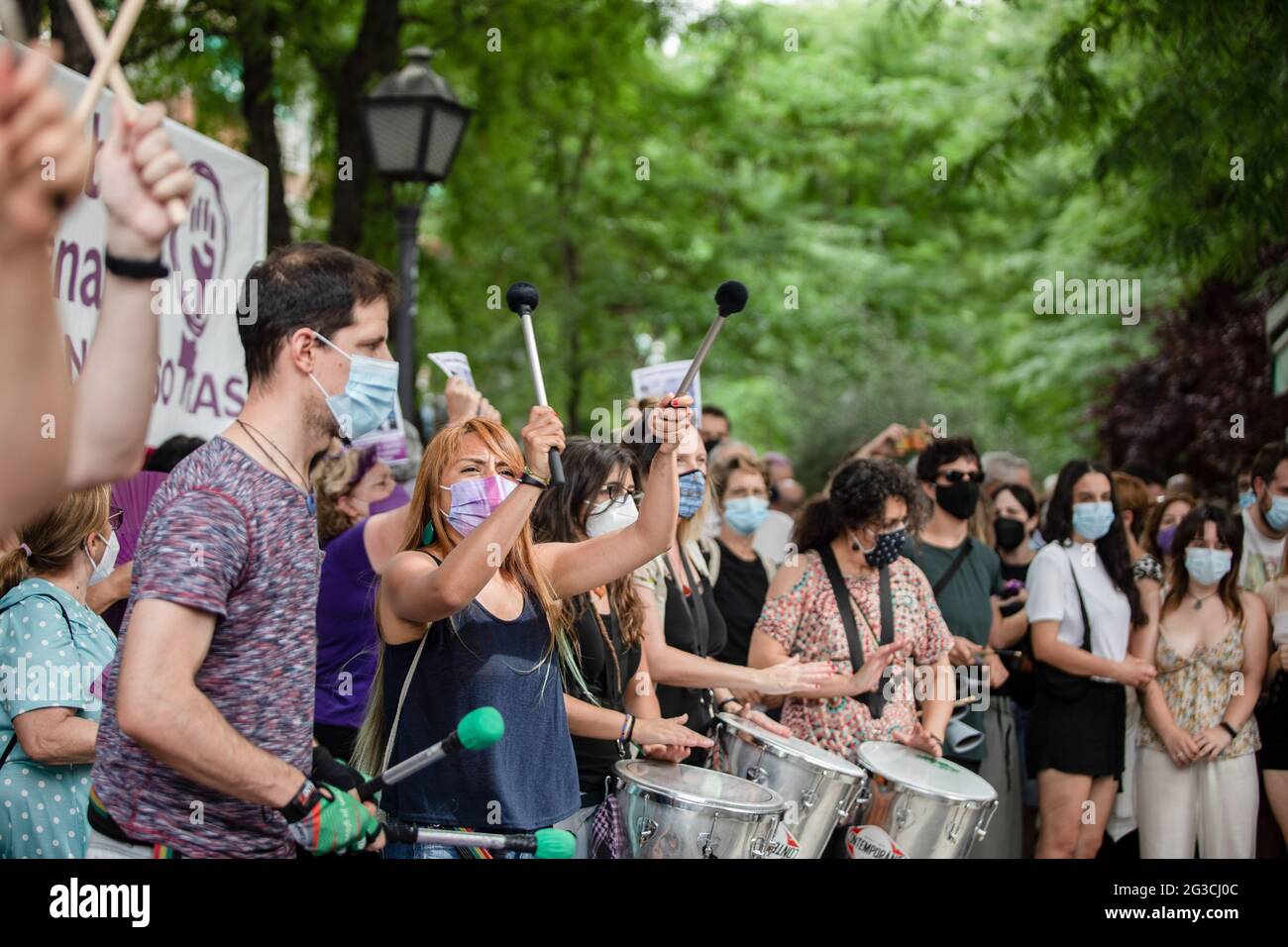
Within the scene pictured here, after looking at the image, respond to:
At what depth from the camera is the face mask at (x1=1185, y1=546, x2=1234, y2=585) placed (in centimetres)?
664

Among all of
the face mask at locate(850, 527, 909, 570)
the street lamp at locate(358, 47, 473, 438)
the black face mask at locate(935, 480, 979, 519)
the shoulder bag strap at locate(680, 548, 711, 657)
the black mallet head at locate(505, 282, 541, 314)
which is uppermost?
the street lamp at locate(358, 47, 473, 438)

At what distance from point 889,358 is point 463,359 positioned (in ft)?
59.0

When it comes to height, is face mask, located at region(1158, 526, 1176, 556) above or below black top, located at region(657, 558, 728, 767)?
above

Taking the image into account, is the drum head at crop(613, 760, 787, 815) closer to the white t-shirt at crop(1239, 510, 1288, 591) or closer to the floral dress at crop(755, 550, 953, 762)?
the floral dress at crop(755, 550, 953, 762)

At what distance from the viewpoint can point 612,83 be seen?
523 inches

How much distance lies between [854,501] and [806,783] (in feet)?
4.68

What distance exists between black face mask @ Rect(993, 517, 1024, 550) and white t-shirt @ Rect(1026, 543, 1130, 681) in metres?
1.20

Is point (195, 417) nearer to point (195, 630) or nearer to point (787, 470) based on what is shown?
point (195, 630)

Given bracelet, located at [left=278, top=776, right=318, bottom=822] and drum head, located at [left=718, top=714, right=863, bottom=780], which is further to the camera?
drum head, located at [left=718, top=714, right=863, bottom=780]

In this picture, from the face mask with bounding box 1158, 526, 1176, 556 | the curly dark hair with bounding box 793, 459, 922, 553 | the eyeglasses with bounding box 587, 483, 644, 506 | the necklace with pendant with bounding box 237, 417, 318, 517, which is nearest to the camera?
the necklace with pendant with bounding box 237, 417, 318, 517

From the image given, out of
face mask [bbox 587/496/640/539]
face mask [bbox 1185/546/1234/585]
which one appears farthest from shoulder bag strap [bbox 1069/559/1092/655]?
face mask [bbox 587/496/640/539]

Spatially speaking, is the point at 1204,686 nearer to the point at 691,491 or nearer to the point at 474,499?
the point at 691,491

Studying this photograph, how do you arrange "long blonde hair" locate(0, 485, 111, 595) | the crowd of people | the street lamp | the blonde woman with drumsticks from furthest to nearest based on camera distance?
the street lamp → "long blonde hair" locate(0, 485, 111, 595) → the blonde woman with drumsticks → the crowd of people
